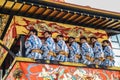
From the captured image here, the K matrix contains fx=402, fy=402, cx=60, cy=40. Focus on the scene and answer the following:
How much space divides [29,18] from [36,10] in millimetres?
516

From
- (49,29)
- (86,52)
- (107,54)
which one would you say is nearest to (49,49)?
(86,52)

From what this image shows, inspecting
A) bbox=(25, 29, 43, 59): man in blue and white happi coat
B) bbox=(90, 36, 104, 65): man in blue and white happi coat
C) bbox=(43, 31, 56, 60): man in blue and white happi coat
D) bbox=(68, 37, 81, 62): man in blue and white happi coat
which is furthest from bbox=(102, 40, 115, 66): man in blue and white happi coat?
bbox=(25, 29, 43, 59): man in blue and white happi coat

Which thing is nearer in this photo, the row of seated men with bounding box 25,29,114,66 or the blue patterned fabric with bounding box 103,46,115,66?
the row of seated men with bounding box 25,29,114,66

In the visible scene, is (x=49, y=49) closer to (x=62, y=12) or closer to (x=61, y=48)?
(x=61, y=48)

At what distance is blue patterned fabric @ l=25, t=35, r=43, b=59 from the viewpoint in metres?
12.0

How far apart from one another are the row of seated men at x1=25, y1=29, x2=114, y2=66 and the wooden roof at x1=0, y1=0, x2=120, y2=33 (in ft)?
2.59

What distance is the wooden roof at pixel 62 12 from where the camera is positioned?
12.9 meters

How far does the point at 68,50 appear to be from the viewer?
42.8 feet

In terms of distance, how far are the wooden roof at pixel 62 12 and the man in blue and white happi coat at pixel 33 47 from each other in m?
1.20

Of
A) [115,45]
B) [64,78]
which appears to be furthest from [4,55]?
[115,45]

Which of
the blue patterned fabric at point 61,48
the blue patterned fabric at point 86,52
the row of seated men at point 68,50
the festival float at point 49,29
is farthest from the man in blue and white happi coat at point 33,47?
the blue patterned fabric at point 86,52

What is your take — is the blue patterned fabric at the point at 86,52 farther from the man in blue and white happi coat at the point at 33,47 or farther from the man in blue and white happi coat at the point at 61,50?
the man in blue and white happi coat at the point at 33,47

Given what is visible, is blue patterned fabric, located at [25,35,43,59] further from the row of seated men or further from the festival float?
the festival float

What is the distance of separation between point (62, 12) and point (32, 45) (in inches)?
81.4
